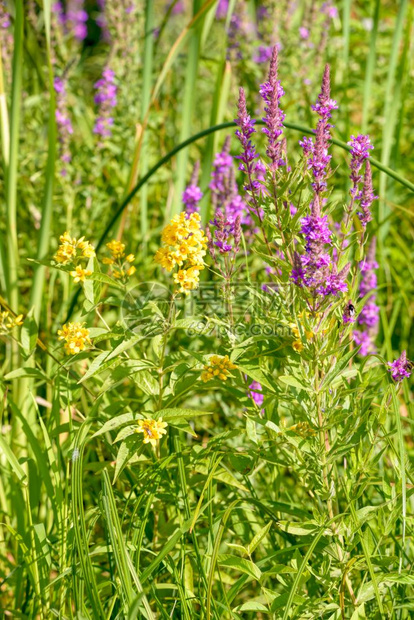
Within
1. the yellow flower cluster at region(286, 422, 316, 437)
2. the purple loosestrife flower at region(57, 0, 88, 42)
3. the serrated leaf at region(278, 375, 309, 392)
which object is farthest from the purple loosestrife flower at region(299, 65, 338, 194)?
the purple loosestrife flower at region(57, 0, 88, 42)

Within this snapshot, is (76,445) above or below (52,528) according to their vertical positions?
above

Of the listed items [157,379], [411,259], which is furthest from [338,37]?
[157,379]

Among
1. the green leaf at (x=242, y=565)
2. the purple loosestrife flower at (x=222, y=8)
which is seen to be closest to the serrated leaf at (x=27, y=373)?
the green leaf at (x=242, y=565)

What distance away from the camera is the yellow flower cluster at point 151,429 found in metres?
1.43

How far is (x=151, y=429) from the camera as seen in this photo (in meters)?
1.44

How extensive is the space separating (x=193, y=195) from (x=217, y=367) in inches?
41.4

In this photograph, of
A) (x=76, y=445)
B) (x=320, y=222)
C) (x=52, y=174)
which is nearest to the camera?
(x=320, y=222)

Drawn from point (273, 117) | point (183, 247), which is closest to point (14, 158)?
point (183, 247)

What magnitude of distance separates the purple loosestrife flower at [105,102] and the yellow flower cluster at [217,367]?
1.79 m

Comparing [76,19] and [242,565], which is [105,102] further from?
[76,19]

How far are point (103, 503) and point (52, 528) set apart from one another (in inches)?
21.5

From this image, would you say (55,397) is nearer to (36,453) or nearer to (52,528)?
(36,453)

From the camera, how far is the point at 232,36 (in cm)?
328

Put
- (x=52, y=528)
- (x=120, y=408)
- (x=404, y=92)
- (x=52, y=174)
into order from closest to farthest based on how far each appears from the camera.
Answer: (x=120, y=408) < (x=52, y=528) < (x=52, y=174) < (x=404, y=92)
